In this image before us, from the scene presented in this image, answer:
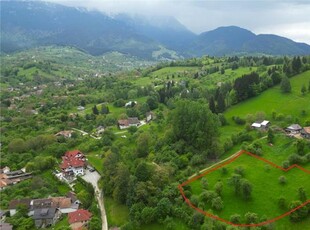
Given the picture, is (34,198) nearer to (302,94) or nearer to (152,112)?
(152,112)

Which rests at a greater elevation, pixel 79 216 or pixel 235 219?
pixel 235 219

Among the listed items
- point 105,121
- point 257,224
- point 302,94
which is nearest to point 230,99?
point 302,94

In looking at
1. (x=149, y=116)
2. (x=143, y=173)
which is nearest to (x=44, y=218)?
(x=143, y=173)

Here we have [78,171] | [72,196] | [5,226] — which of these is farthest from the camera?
[78,171]

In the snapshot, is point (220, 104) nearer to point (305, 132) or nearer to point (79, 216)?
point (305, 132)

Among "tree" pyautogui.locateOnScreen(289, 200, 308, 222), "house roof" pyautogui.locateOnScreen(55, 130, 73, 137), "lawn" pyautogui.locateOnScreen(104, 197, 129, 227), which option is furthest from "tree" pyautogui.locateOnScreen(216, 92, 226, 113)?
"tree" pyautogui.locateOnScreen(289, 200, 308, 222)
